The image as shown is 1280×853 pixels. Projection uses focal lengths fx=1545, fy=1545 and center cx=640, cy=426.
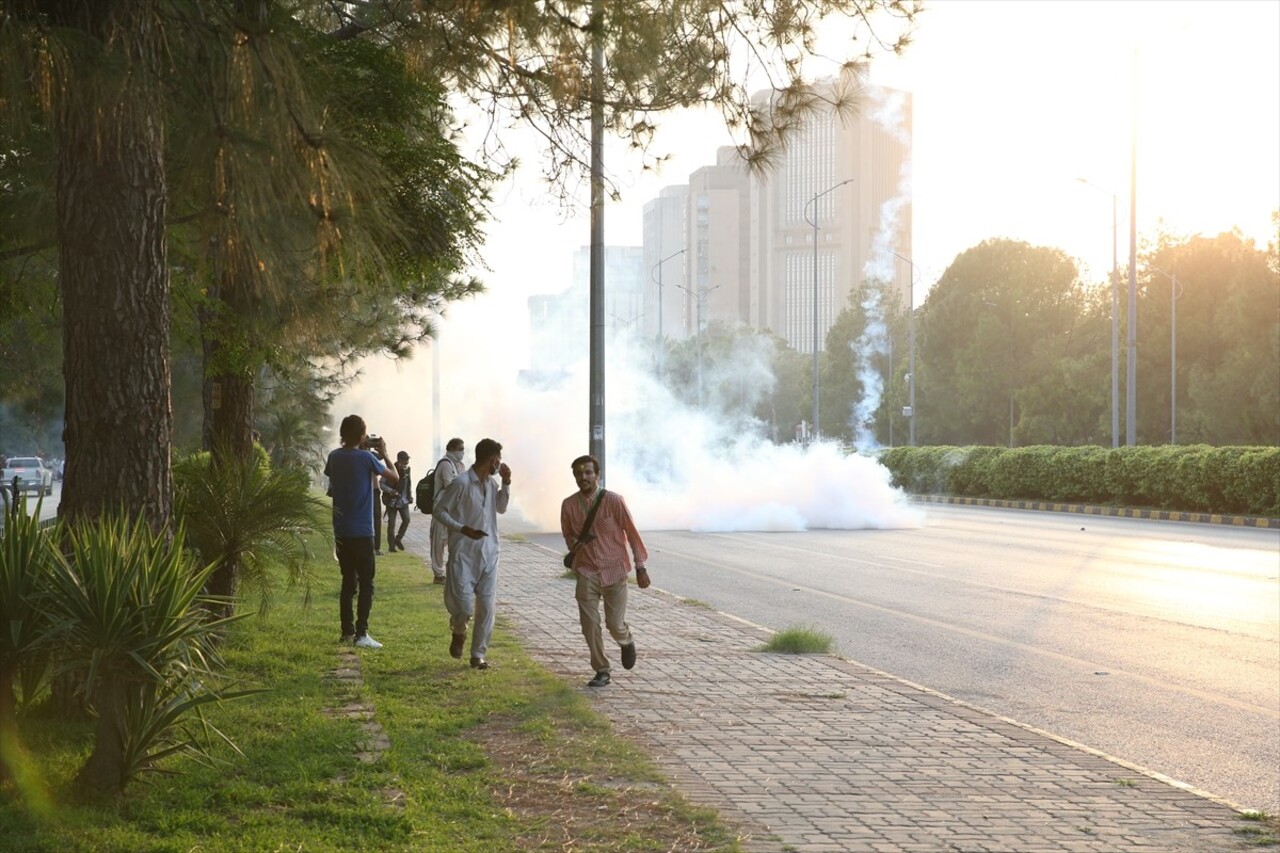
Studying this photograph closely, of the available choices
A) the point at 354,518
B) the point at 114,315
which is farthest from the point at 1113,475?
the point at 114,315

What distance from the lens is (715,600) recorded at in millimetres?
16625

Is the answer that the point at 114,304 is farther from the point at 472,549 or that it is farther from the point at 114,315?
the point at 472,549

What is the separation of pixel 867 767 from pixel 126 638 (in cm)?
331

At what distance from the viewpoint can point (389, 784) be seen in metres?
6.38

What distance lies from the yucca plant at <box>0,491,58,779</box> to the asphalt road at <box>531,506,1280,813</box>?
523 cm

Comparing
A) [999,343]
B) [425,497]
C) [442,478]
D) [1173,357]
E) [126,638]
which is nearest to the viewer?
[126,638]

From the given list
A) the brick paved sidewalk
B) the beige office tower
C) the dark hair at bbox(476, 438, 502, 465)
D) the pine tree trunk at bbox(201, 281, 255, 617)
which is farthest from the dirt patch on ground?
the beige office tower

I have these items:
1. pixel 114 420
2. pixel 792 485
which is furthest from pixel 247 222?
pixel 792 485

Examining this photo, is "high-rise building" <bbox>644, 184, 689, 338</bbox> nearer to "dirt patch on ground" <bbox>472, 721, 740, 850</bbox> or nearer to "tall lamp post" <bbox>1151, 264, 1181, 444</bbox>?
"tall lamp post" <bbox>1151, 264, 1181, 444</bbox>

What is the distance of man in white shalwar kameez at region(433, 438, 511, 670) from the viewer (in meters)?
10.4

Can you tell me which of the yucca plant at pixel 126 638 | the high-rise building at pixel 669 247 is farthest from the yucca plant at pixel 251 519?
the high-rise building at pixel 669 247

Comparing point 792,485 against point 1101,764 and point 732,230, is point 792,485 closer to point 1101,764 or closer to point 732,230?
point 1101,764

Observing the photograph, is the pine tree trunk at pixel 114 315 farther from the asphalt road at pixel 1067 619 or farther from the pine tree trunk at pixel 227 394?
the asphalt road at pixel 1067 619

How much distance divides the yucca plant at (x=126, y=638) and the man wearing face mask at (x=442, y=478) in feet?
15.1
